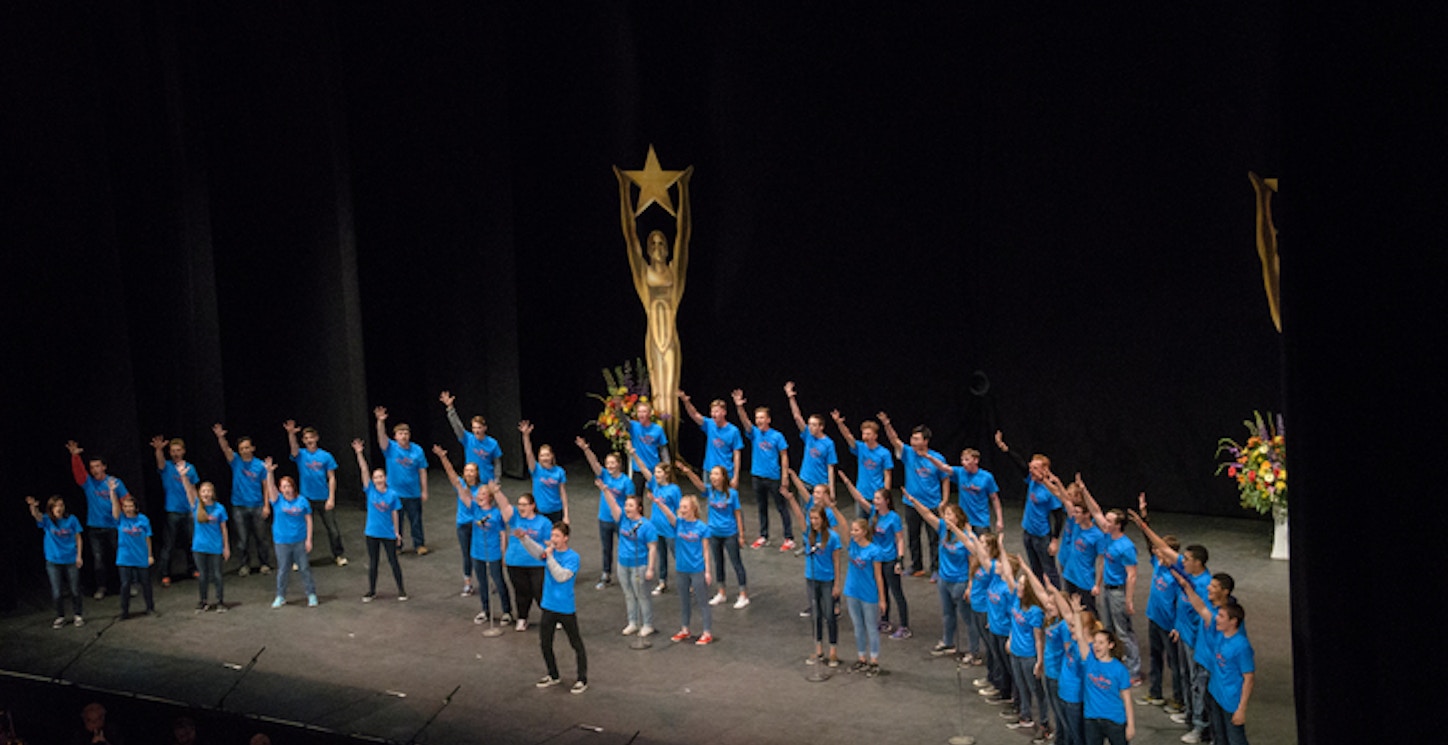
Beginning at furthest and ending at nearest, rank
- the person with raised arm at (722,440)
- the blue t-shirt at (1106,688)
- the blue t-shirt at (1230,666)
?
the person with raised arm at (722,440) → the blue t-shirt at (1230,666) → the blue t-shirt at (1106,688)

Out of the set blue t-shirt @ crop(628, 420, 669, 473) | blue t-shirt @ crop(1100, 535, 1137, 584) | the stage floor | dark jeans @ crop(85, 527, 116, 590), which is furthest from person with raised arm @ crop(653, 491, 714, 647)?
dark jeans @ crop(85, 527, 116, 590)

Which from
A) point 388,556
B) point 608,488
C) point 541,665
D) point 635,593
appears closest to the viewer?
point 541,665

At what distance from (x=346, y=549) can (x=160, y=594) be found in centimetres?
181

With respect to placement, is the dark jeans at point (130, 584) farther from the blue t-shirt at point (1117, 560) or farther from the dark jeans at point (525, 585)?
the blue t-shirt at point (1117, 560)

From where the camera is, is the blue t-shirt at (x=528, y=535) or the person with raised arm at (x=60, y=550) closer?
the blue t-shirt at (x=528, y=535)

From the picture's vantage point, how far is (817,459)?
1300 cm

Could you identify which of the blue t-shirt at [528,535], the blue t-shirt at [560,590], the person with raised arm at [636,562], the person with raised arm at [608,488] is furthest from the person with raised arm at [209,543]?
the blue t-shirt at [560,590]

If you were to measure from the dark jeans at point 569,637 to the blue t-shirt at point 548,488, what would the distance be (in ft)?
7.95

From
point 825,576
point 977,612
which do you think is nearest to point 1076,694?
point 977,612

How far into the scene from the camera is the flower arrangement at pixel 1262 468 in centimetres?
1215

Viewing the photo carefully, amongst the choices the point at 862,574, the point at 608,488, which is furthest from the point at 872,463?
the point at 862,574

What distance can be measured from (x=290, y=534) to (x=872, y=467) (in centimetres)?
484

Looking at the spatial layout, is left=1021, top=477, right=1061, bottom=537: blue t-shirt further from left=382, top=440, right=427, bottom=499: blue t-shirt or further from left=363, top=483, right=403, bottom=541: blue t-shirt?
left=382, top=440, right=427, bottom=499: blue t-shirt

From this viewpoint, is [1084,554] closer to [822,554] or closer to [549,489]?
[822,554]
